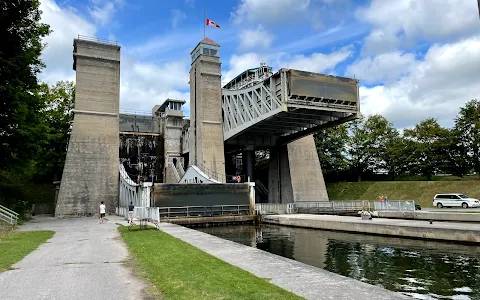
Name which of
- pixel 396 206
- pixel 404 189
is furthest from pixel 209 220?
pixel 404 189

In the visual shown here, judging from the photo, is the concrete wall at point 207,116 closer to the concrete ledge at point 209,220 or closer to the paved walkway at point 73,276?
the concrete ledge at point 209,220

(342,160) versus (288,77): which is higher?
(288,77)

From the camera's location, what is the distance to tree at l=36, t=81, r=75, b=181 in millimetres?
44406

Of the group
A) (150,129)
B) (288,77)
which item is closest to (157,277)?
(288,77)

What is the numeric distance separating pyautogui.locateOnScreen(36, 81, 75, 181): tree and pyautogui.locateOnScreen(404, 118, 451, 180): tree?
4794cm

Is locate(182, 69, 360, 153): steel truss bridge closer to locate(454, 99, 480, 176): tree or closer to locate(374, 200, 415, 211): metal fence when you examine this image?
locate(374, 200, 415, 211): metal fence

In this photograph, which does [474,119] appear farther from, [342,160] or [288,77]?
[288,77]

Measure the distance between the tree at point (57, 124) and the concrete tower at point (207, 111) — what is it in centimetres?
1697

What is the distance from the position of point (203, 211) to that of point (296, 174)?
58.8 ft

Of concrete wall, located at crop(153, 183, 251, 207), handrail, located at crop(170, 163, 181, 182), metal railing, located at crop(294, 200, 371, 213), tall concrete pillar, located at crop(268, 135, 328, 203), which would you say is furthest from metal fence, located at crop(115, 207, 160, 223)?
tall concrete pillar, located at crop(268, 135, 328, 203)

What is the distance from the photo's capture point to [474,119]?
46.8m

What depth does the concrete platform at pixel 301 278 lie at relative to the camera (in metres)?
6.65

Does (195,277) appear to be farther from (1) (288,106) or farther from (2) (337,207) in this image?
(2) (337,207)

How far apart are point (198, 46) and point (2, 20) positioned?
1051 inches
